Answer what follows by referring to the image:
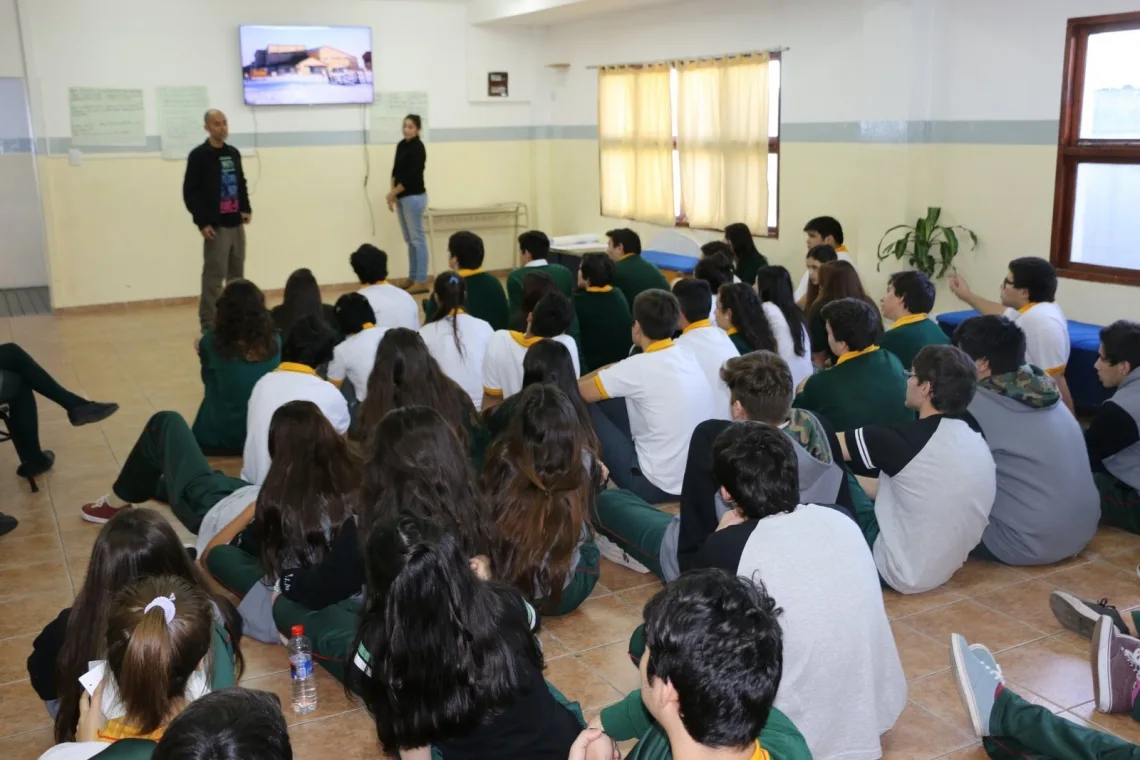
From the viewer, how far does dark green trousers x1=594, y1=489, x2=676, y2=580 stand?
3631 mm

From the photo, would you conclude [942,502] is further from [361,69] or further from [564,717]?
[361,69]

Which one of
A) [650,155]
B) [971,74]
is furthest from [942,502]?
[650,155]

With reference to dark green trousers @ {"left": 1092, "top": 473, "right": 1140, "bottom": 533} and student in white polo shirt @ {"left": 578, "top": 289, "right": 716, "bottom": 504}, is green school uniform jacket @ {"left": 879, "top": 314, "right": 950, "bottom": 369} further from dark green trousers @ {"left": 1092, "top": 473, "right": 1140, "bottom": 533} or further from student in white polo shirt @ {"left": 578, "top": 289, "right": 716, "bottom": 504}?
student in white polo shirt @ {"left": 578, "top": 289, "right": 716, "bottom": 504}

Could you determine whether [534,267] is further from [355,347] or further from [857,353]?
[857,353]

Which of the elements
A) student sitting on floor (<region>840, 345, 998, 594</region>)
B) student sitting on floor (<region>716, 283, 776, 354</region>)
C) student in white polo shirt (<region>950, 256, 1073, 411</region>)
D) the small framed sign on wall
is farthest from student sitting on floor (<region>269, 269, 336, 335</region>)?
the small framed sign on wall

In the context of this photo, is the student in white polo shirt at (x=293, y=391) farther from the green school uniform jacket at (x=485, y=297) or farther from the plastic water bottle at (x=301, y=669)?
the green school uniform jacket at (x=485, y=297)

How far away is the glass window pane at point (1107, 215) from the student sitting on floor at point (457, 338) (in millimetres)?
3794

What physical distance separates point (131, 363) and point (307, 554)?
5041 millimetres

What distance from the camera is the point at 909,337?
4.68 m

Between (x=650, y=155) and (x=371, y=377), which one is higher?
(x=650, y=155)

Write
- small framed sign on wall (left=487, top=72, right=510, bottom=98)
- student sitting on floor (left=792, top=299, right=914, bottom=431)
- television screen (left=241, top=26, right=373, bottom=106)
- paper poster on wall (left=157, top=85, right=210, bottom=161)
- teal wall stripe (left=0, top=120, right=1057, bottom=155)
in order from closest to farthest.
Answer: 1. student sitting on floor (left=792, top=299, right=914, bottom=431)
2. teal wall stripe (left=0, top=120, right=1057, bottom=155)
3. paper poster on wall (left=157, top=85, right=210, bottom=161)
4. television screen (left=241, top=26, right=373, bottom=106)
5. small framed sign on wall (left=487, top=72, right=510, bottom=98)

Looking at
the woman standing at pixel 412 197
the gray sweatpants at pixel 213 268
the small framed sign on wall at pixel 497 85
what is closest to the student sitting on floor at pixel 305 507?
the gray sweatpants at pixel 213 268

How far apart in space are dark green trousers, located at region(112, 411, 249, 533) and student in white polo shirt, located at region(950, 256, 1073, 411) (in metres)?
3.61

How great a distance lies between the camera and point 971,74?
22.7 feet
